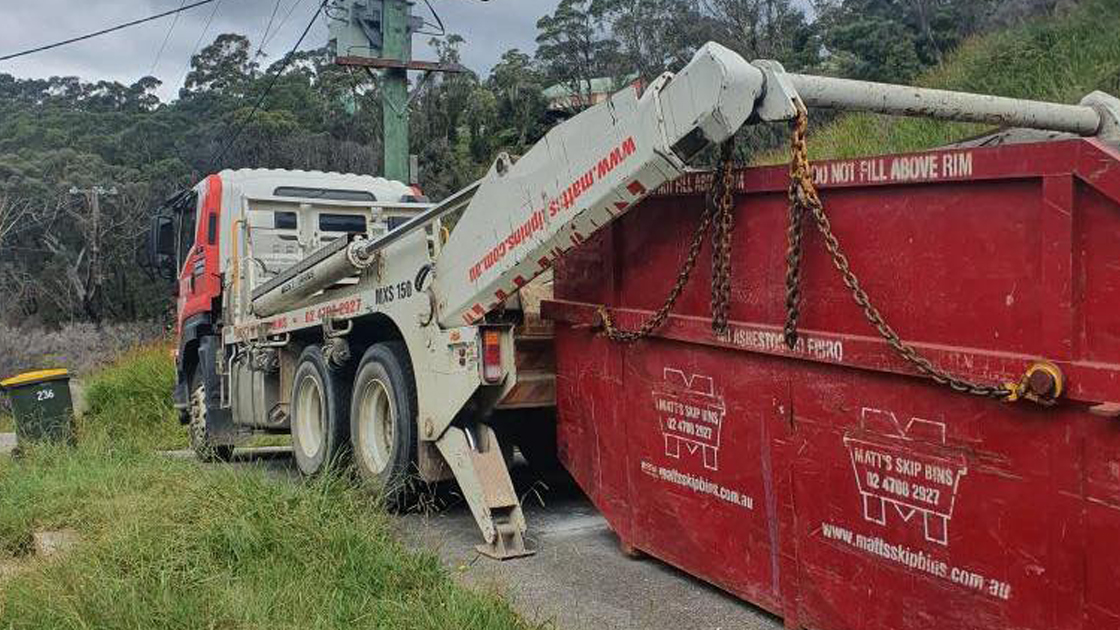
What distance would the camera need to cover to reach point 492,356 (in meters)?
5.38

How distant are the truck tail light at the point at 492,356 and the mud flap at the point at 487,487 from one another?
1.31 ft

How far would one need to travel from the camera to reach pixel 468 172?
27.4 meters

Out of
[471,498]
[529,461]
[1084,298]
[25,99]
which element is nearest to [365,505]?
[471,498]

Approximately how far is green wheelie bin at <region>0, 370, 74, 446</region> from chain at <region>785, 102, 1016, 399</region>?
26.3 ft

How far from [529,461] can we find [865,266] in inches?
142

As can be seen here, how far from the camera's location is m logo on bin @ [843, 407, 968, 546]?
3.36 m

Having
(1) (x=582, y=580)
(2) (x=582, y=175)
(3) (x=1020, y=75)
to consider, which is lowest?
(1) (x=582, y=580)

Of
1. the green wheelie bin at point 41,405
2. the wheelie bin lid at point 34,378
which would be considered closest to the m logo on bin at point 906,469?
the green wheelie bin at point 41,405

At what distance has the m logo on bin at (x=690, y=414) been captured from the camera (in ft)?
14.3

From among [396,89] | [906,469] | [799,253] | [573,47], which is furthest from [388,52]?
[906,469]

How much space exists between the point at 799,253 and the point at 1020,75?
9.00m

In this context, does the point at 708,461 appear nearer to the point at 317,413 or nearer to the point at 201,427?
the point at 317,413

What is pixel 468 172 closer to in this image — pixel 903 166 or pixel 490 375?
pixel 490 375

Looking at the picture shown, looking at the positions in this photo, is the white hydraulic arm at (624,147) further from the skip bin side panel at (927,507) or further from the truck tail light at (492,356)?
the skip bin side panel at (927,507)
